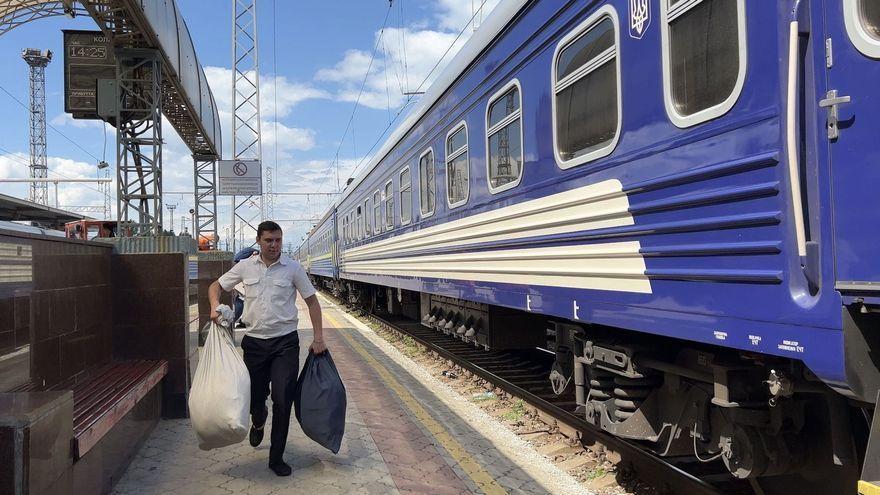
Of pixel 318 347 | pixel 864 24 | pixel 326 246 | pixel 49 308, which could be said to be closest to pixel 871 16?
pixel 864 24

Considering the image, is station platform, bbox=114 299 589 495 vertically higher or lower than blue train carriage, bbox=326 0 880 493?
lower

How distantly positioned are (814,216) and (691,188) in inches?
25.9

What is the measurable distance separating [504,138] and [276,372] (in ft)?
8.35

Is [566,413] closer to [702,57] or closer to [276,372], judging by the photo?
[276,372]

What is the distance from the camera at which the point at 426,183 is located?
777 centimetres

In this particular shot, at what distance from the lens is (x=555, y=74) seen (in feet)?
14.2

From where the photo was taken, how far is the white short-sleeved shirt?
4250 millimetres

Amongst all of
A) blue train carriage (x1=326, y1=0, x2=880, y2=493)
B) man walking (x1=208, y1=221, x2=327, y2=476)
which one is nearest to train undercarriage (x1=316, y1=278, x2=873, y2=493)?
blue train carriage (x1=326, y1=0, x2=880, y2=493)

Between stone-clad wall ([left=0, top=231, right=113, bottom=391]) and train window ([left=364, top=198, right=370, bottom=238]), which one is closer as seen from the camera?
stone-clad wall ([left=0, top=231, right=113, bottom=391])

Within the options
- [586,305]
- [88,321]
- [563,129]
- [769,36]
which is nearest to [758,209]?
[769,36]

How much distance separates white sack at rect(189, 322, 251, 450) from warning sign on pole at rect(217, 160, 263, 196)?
663 inches

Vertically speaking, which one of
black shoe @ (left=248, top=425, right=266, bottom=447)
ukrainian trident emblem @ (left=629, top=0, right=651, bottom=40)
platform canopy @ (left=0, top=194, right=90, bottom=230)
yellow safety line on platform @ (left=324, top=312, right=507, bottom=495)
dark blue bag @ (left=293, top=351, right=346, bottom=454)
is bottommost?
yellow safety line on platform @ (left=324, top=312, right=507, bottom=495)

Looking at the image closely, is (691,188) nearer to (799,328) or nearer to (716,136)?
(716,136)

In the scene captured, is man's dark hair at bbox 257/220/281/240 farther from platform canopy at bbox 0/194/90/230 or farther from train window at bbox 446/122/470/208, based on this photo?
platform canopy at bbox 0/194/90/230
